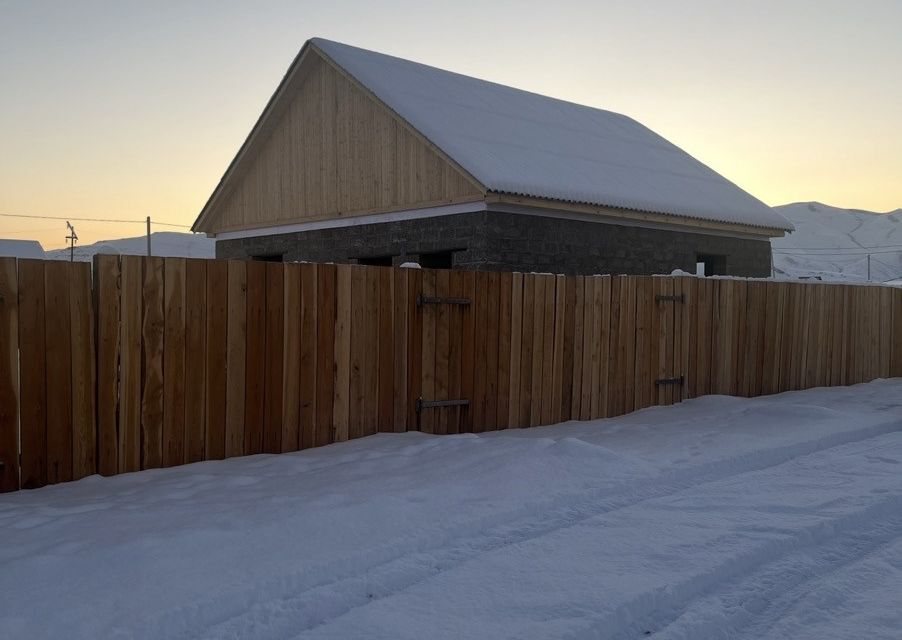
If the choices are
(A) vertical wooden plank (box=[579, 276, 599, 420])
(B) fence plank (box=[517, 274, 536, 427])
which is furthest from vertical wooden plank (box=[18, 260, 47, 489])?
(A) vertical wooden plank (box=[579, 276, 599, 420])

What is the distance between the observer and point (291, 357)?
647cm

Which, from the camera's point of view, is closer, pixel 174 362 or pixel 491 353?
pixel 174 362

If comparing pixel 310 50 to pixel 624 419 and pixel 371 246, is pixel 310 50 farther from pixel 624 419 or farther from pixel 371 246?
pixel 624 419

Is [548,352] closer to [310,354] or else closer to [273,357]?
[310,354]

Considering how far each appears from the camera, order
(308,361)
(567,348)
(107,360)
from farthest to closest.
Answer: (567,348) → (308,361) → (107,360)

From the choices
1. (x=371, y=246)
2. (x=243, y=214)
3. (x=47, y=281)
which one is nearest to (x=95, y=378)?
(x=47, y=281)

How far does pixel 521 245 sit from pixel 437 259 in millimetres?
2123

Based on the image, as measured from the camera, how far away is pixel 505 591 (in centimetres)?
366

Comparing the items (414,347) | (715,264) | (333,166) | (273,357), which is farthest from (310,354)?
(715,264)

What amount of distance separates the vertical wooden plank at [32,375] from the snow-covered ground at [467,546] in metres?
0.19

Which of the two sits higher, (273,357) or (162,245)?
(162,245)

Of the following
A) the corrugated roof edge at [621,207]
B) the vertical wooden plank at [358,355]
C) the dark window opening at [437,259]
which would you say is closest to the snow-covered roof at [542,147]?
the corrugated roof edge at [621,207]

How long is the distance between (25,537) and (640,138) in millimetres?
19166

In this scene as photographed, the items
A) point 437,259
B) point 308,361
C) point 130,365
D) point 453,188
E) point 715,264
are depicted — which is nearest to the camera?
point 130,365
